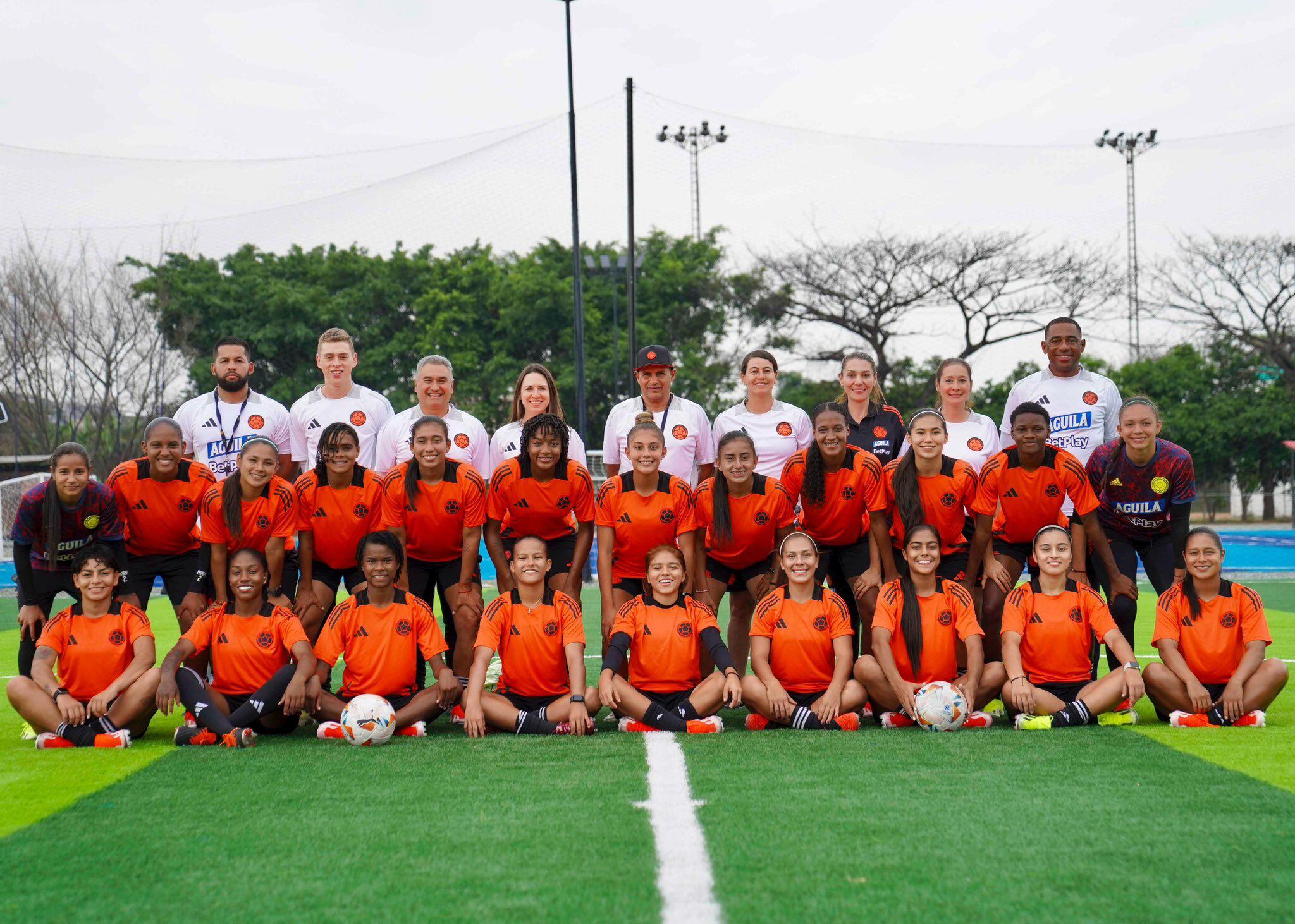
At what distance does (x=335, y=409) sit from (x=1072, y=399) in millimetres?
4471

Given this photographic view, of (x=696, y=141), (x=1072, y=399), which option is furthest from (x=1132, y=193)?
(x=1072, y=399)

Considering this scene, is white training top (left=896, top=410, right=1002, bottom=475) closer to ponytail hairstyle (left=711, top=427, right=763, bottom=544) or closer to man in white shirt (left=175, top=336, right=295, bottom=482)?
ponytail hairstyle (left=711, top=427, right=763, bottom=544)

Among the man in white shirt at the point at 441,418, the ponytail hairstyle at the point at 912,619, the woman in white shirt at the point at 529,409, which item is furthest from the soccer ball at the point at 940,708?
the man in white shirt at the point at 441,418

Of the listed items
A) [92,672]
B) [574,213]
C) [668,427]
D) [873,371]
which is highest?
[574,213]

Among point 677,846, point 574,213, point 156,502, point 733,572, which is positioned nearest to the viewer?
point 677,846

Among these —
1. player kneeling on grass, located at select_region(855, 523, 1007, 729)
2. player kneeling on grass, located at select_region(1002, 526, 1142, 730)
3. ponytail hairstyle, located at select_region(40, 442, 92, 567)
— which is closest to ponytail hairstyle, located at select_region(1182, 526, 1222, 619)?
player kneeling on grass, located at select_region(1002, 526, 1142, 730)

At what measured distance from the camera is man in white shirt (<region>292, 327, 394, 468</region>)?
23.5 ft

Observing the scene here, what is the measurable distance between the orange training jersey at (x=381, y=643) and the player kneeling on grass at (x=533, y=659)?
0.33m

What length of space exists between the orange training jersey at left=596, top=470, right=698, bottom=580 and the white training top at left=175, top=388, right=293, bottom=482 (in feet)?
7.34

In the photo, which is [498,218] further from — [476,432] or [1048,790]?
[1048,790]

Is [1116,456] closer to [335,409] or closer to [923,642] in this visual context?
[923,642]

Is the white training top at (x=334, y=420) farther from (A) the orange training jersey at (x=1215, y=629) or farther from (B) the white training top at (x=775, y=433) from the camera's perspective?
(A) the orange training jersey at (x=1215, y=629)

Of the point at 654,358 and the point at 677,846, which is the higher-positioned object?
the point at 654,358

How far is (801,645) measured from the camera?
6.01 meters
